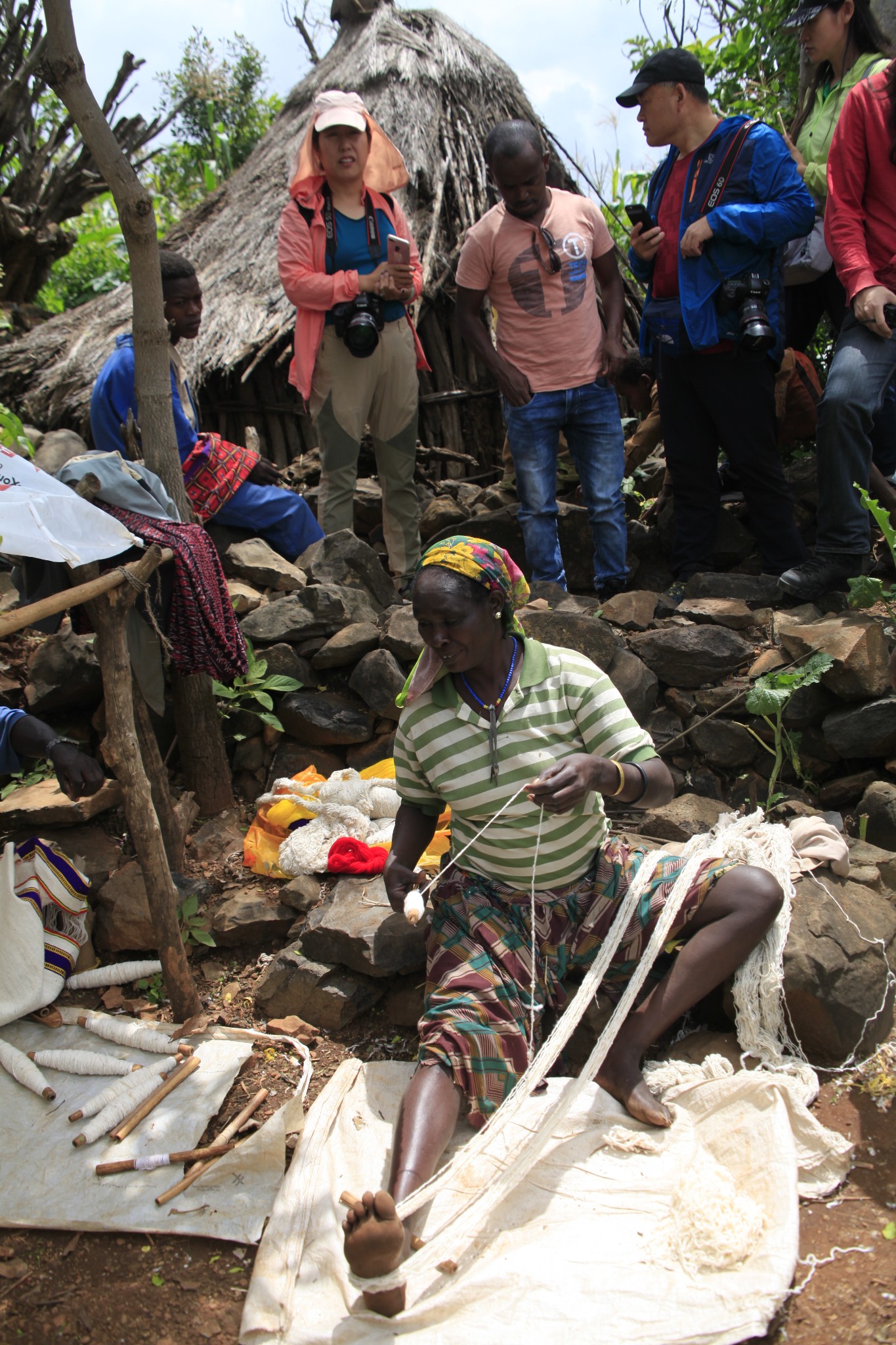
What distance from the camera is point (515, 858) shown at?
2.52 meters

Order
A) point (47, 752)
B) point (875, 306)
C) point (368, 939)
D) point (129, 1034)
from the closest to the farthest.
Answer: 1. point (129, 1034)
2. point (368, 939)
3. point (47, 752)
4. point (875, 306)

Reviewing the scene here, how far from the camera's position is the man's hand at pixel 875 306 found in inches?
146

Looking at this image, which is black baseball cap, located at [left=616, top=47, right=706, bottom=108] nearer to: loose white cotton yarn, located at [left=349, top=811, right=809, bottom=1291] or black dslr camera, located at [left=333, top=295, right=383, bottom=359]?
black dslr camera, located at [left=333, top=295, right=383, bottom=359]

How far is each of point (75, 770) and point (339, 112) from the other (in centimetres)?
324

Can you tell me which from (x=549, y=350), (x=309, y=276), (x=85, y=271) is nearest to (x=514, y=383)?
(x=549, y=350)

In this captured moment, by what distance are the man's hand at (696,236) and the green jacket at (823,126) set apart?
0.51 metres

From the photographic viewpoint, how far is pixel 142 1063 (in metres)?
2.79

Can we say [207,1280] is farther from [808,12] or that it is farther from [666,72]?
[808,12]

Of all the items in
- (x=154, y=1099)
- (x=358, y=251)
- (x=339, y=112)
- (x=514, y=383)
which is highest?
(x=339, y=112)

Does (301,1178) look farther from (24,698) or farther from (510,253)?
(510,253)

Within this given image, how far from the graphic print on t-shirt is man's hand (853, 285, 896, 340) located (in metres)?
1.24

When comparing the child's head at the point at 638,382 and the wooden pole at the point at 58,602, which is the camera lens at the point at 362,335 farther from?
the wooden pole at the point at 58,602

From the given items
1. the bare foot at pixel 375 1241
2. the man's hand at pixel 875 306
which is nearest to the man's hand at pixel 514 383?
the man's hand at pixel 875 306

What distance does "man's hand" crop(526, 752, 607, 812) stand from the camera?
7.30 ft
